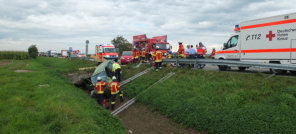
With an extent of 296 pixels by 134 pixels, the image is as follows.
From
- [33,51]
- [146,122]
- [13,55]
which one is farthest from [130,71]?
[33,51]

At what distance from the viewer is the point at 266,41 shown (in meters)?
11.8

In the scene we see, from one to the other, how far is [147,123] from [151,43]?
40.3 feet

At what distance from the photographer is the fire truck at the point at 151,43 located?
1951 cm

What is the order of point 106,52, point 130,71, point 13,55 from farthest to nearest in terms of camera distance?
1. point 13,55
2. point 106,52
3. point 130,71

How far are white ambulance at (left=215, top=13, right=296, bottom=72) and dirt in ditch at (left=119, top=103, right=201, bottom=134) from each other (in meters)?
6.53

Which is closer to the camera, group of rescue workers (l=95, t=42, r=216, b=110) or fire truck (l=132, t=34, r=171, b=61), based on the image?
group of rescue workers (l=95, t=42, r=216, b=110)

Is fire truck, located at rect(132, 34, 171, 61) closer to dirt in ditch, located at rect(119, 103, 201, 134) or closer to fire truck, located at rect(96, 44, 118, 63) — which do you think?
fire truck, located at rect(96, 44, 118, 63)

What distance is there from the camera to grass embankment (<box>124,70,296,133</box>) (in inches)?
233

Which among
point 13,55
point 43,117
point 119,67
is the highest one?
point 13,55

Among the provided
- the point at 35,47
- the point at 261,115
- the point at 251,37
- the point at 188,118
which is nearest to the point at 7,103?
the point at 188,118

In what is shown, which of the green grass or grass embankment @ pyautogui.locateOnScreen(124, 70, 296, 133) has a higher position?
the green grass

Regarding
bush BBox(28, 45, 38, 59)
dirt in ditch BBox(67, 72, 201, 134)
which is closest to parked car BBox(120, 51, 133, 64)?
dirt in ditch BBox(67, 72, 201, 134)

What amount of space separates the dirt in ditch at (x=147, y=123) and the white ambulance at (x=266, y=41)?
6528 millimetres

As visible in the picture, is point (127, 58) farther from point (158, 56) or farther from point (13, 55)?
point (13, 55)
